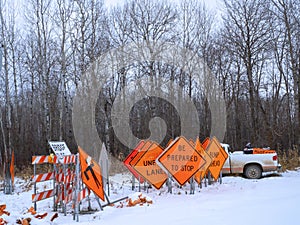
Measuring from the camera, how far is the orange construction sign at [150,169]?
9.77m

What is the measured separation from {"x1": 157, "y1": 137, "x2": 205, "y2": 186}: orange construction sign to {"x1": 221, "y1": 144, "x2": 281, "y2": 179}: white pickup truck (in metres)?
4.59

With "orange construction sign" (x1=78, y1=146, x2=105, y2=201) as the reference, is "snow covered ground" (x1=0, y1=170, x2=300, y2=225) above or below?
below

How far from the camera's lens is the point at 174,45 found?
2478 cm

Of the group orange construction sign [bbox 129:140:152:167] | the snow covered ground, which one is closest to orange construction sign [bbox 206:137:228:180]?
the snow covered ground

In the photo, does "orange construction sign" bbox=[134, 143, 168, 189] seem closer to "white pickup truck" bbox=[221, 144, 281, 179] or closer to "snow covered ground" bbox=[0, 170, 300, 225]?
"snow covered ground" bbox=[0, 170, 300, 225]

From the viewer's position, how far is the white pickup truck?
13594 mm

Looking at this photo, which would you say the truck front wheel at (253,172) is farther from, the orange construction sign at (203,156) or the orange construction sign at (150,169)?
the orange construction sign at (150,169)

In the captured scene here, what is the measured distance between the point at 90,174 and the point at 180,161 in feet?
9.92

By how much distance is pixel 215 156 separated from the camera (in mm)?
10844

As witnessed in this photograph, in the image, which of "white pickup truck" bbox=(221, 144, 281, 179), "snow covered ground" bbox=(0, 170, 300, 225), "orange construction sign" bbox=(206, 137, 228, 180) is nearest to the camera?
"snow covered ground" bbox=(0, 170, 300, 225)

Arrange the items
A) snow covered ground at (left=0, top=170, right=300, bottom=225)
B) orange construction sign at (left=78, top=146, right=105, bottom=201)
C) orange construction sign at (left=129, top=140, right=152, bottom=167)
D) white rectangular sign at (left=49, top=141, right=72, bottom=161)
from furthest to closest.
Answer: orange construction sign at (left=129, top=140, right=152, bottom=167) < white rectangular sign at (left=49, top=141, right=72, bottom=161) < orange construction sign at (left=78, top=146, right=105, bottom=201) < snow covered ground at (left=0, top=170, right=300, bottom=225)

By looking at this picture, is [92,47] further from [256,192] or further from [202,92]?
[256,192]

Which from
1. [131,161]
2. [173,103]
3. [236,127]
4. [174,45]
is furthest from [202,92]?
[131,161]

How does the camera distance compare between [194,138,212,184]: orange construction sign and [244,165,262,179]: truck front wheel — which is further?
[244,165,262,179]: truck front wheel
